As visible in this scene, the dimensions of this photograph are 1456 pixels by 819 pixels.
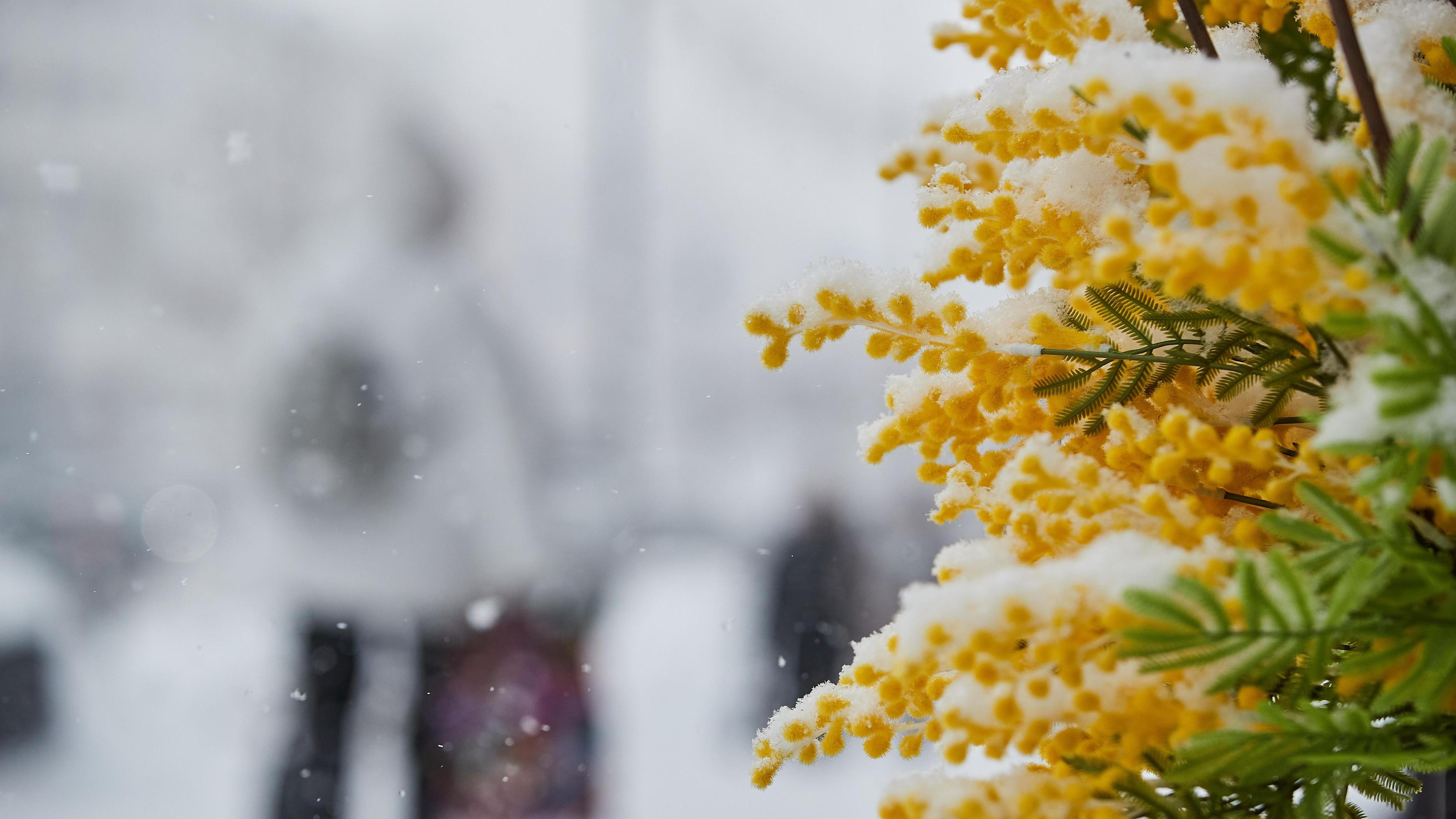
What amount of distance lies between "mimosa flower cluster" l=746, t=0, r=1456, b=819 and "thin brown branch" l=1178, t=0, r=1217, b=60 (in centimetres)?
1

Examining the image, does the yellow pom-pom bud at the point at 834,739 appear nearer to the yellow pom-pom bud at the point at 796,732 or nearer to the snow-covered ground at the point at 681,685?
the yellow pom-pom bud at the point at 796,732

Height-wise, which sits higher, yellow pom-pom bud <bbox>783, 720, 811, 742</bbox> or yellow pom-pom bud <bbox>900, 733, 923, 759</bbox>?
yellow pom-pom bud <bbox>783, 720, 811, 742</bbox>

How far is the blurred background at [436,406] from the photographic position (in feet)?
2.84

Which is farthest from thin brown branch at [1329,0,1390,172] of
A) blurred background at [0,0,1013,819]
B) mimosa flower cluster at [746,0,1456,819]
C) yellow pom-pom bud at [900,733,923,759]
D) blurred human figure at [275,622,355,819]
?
blurred human figure at [275,622,355,819]

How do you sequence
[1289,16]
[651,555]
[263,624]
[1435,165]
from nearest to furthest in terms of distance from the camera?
[1435,165]
[1289,16]
[263,624]
[651,555]

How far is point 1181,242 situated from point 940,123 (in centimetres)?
19

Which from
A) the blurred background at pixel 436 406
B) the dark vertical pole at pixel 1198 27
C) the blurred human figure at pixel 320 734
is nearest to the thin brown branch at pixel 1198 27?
the dark vertical pole at pixel 1198 27

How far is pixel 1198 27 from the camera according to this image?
30cm

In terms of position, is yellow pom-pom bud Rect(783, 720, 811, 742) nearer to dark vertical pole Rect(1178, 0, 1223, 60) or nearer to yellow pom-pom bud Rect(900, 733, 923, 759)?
yellow pom-pom bud Rect(900, 733, 923, 759)

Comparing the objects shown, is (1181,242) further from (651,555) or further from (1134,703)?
(651,555)

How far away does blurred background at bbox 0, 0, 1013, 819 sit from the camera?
86 centimetres

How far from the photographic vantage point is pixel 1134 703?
0.82ft

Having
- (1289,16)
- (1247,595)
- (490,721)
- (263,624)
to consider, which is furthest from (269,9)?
(1247,595)

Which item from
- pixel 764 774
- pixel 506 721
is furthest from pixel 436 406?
pixel 764 774
